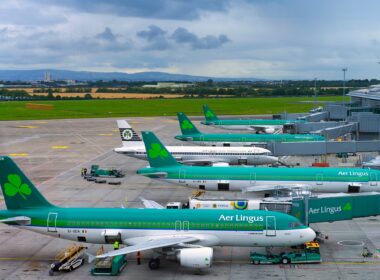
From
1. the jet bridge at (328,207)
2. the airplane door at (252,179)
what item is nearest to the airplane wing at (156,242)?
the jet bridge at (328,207)

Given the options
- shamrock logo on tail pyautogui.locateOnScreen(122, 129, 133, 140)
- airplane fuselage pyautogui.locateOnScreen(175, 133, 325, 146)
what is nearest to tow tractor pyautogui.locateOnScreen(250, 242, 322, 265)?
shamrock logo on tail pyautogui.locateOnScreen(122, 129, 133, 140)

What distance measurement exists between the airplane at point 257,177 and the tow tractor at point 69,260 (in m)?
15.1

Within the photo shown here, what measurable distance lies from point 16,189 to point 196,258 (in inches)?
495

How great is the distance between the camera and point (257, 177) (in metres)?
49.0

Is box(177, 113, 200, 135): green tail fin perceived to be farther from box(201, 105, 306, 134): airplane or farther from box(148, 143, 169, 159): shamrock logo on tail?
box(148, 143, 169, 159): shamrock logo on tail

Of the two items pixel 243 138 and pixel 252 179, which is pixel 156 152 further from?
pixel 243 138

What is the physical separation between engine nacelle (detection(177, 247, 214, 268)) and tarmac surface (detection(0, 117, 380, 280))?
1157 millimetres

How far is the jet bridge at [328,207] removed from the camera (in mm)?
37656

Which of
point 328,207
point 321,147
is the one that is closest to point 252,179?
point 328,207

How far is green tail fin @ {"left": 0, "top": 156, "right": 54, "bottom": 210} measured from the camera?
1308 inches

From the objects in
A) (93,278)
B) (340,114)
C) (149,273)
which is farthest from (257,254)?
(340,114)

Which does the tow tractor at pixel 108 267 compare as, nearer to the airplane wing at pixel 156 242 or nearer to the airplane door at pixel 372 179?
the airplane wing at pixel 156 242

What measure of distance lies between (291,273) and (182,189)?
28.0 meters

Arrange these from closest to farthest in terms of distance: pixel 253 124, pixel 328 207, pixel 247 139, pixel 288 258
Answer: pixel 288 258 < pixel 328 207 < pixel 247 139 < pixel 253 124
